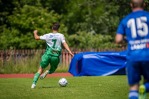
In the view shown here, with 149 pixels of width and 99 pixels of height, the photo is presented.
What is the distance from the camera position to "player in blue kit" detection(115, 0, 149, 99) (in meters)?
7.98

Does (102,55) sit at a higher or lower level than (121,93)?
lower

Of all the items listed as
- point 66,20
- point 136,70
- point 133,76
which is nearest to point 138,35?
point 136,70

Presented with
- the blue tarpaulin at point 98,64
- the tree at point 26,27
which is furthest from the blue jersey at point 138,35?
the tree at point 26,27

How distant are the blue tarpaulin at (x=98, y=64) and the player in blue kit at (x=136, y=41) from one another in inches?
574

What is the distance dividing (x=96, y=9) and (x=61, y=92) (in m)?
35.4

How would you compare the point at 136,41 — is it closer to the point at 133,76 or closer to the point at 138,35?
the point at 138,35

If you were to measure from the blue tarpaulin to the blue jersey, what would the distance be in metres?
14.7

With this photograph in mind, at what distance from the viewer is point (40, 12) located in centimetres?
3878

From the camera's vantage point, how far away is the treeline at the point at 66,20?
36.8m

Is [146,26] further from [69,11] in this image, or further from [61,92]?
→ [69,11]

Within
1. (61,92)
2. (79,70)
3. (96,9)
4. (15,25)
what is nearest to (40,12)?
(15,25)

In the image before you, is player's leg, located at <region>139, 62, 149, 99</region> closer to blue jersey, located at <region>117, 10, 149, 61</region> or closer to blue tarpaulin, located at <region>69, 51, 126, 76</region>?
blue jersey, located at <region>117, 10, 149, 61</region>

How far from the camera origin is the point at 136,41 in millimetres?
8008

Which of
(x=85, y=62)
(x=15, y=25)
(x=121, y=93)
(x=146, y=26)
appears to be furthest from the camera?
(x=15, y=25)
